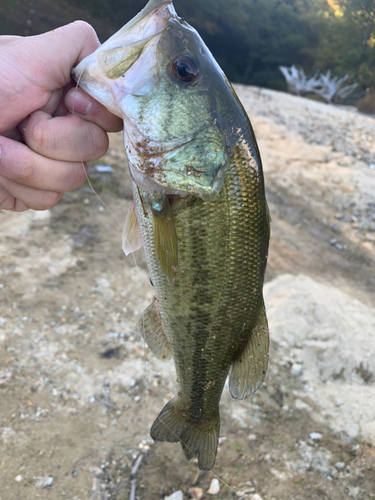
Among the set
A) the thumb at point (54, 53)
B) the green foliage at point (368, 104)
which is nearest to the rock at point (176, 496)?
the thumb at point (54, 53)

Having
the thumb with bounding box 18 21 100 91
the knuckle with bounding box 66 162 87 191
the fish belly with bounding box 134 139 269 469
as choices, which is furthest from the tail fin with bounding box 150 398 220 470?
the thumb with bounding box 18 21 100 91

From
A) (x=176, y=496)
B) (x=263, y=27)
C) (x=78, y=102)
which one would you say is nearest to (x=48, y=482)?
(x=176, y=496)

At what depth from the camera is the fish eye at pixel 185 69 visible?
1386 mm

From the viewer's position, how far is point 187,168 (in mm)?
1386

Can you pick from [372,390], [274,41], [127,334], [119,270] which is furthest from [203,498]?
[274,41]

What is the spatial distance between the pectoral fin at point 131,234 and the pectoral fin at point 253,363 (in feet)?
2.35

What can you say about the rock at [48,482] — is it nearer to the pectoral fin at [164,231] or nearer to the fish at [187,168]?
the fish at [187,168]

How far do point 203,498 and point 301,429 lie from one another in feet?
3.53

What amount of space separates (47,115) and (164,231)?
2.73 feet

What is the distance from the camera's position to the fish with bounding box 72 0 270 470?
137 centimetres

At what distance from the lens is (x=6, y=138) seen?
5.08 ft

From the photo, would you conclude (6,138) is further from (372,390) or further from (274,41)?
(274,41)

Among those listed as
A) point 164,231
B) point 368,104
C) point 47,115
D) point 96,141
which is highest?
point 47,115

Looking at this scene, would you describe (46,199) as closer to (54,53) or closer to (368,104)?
(54,53)
